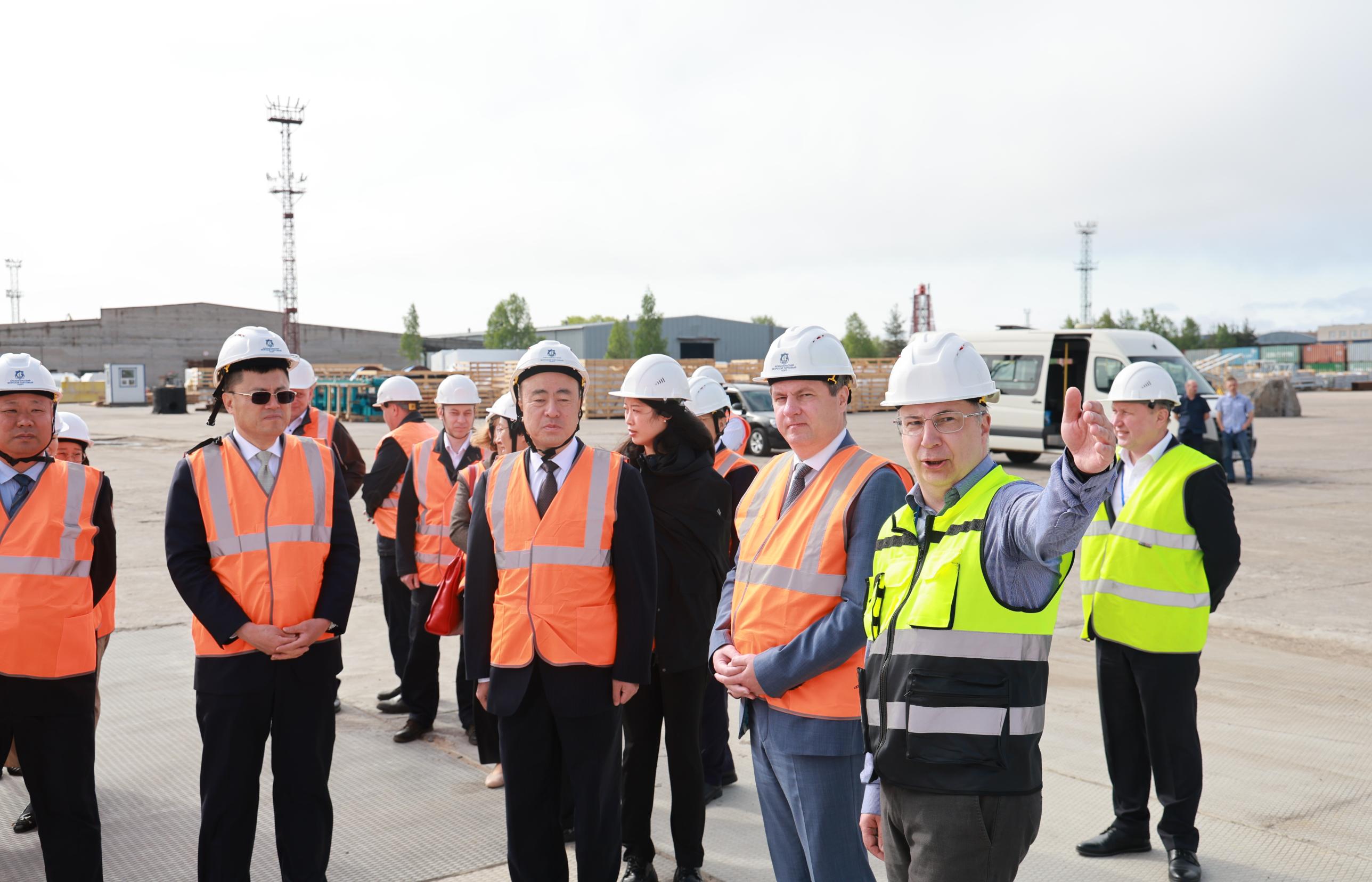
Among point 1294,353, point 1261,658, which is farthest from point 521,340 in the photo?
point 1261,658

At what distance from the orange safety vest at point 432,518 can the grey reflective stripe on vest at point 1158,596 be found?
129 inches

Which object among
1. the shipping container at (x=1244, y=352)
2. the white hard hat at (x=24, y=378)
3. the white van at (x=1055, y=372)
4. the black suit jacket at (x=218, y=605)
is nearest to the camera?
the black suit jacket at (x=218, y=605)

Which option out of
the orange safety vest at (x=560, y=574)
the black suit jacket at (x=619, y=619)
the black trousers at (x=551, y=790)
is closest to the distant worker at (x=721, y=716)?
the black suit jacket at (x=619, y=619)

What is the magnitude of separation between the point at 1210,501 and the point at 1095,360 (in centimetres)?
1523

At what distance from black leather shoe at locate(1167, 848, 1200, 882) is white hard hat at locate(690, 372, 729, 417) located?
312 cm

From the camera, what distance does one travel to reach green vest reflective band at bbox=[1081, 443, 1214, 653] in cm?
398

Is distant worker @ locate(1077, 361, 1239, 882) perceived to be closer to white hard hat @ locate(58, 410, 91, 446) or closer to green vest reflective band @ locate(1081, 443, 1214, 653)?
green vest reflective band @ locate(1081, 443, 1214, 653)

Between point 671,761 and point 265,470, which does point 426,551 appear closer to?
point 265,470

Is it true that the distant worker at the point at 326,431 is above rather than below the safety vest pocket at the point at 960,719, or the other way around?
above

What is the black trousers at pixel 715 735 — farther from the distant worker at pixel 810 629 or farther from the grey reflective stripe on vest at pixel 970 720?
the grey reflective stripe on vest at pixel 970 720

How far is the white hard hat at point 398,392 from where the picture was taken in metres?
6.93

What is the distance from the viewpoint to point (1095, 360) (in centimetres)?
1822

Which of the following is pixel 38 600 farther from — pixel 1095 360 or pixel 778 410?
pixel 1095 360

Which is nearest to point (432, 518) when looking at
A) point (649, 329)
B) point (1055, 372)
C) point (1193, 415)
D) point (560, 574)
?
point (560, 574)
